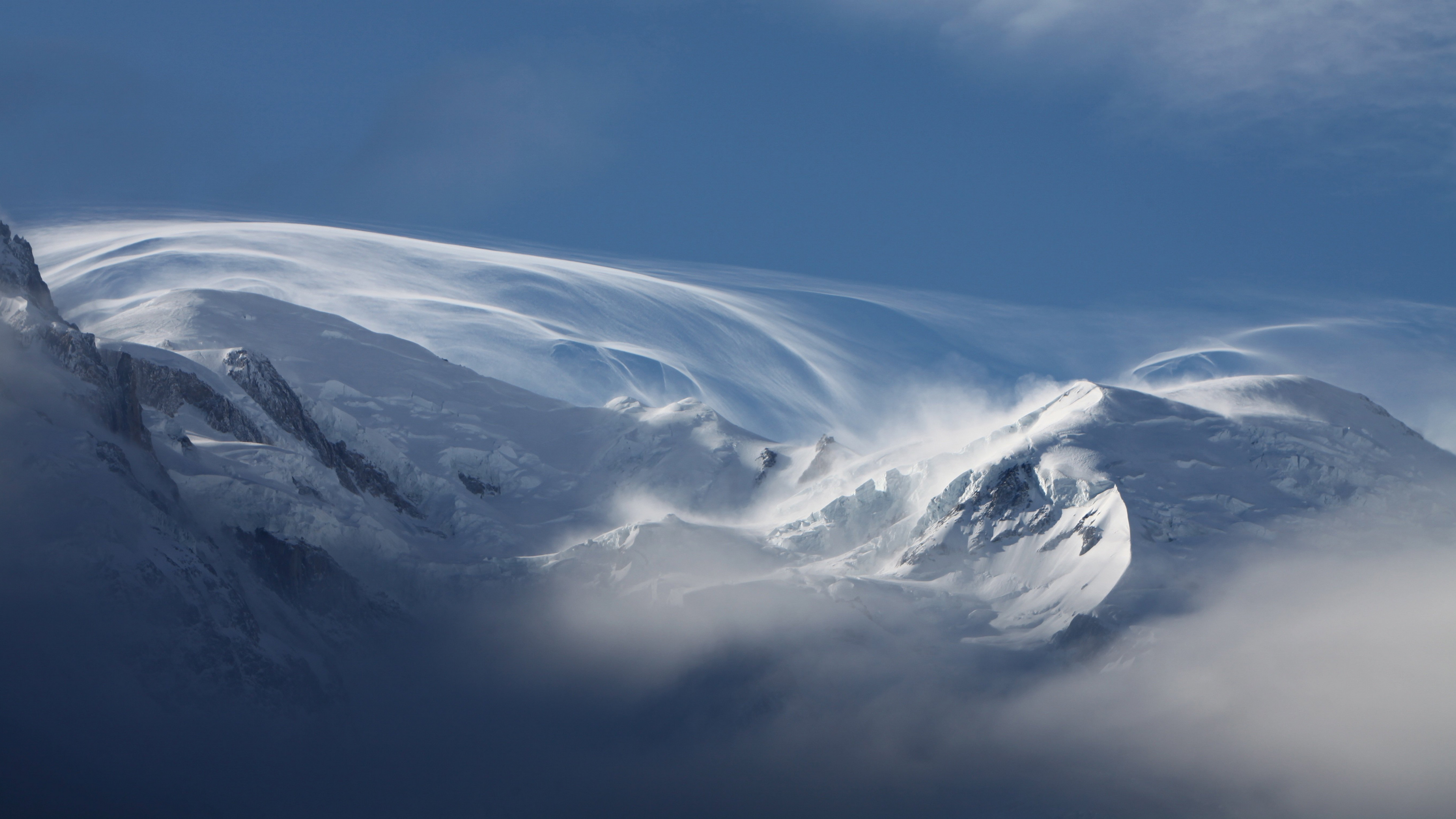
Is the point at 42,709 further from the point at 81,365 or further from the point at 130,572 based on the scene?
the point at 81,365

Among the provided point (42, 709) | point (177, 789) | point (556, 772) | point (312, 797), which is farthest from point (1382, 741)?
point (42, 709)

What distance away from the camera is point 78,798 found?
14225cm

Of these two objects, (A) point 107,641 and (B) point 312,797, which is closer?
(A) point 107,641

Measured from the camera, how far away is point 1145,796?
7653 inches

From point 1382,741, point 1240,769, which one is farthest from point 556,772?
point 1382,741

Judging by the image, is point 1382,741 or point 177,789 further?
point 1382,741

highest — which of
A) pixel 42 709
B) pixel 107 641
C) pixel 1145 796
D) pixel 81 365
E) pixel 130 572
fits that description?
pixel 81 365

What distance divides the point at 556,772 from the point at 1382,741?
128 metres

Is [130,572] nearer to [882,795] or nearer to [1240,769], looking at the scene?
[882,795]

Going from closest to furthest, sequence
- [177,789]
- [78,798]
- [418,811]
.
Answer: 1. [78,798]
2. [177,789]
3. [418,811]

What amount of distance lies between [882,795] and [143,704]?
106m

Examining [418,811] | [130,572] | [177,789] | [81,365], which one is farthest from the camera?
[81,365]

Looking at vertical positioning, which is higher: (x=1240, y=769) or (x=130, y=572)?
(x=130, y=572)

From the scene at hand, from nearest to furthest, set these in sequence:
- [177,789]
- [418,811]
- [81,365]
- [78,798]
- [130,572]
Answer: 1. [78,798]
2. [177,789]
3. [130,572]
4. [418,811]
5. [81,365]
